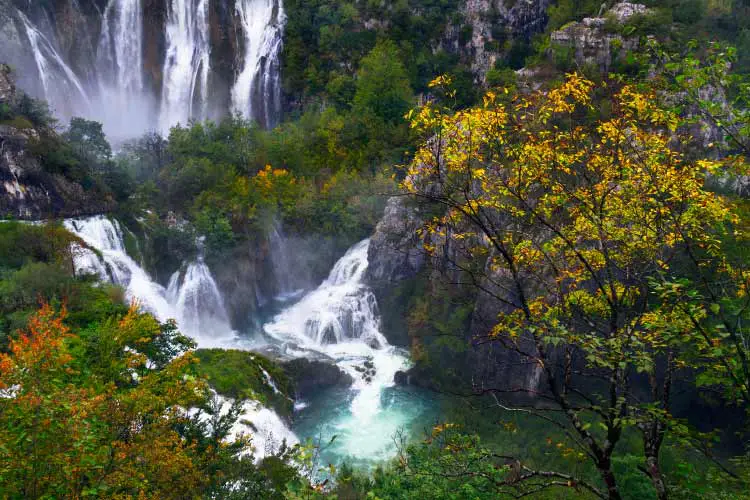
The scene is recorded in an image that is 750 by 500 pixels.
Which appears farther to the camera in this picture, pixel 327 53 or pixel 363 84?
pixel 327 53

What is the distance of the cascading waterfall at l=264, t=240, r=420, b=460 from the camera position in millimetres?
15775

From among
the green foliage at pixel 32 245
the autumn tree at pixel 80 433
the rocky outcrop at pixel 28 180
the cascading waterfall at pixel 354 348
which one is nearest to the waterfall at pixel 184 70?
the rocky outcrop at pixel 28 180

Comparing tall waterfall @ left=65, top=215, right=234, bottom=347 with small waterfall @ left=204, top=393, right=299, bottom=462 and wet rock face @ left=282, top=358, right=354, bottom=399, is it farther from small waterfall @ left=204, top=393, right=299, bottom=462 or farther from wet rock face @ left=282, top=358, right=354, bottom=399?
small waterfall @ left=204, top=393, right=299, bottom=462

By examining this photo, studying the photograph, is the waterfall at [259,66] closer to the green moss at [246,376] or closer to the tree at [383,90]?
the tree at [383,90]

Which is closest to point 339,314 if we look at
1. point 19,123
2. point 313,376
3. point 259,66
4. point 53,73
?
point 313,376

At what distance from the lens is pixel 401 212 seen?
74.5 ft

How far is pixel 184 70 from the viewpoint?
1368 inches

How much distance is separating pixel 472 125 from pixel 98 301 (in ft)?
41.6

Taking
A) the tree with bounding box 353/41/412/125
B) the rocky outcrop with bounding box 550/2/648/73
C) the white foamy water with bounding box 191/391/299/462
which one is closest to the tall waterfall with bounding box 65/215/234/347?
the white foamy water with bounding box 191/391/299/462

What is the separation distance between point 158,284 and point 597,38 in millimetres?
22128

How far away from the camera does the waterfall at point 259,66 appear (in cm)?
3509

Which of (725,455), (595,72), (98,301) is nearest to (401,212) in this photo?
(595,72)

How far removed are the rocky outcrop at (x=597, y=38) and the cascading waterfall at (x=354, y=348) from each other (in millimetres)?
13333

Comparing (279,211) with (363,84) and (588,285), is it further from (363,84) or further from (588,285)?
(588,285)
